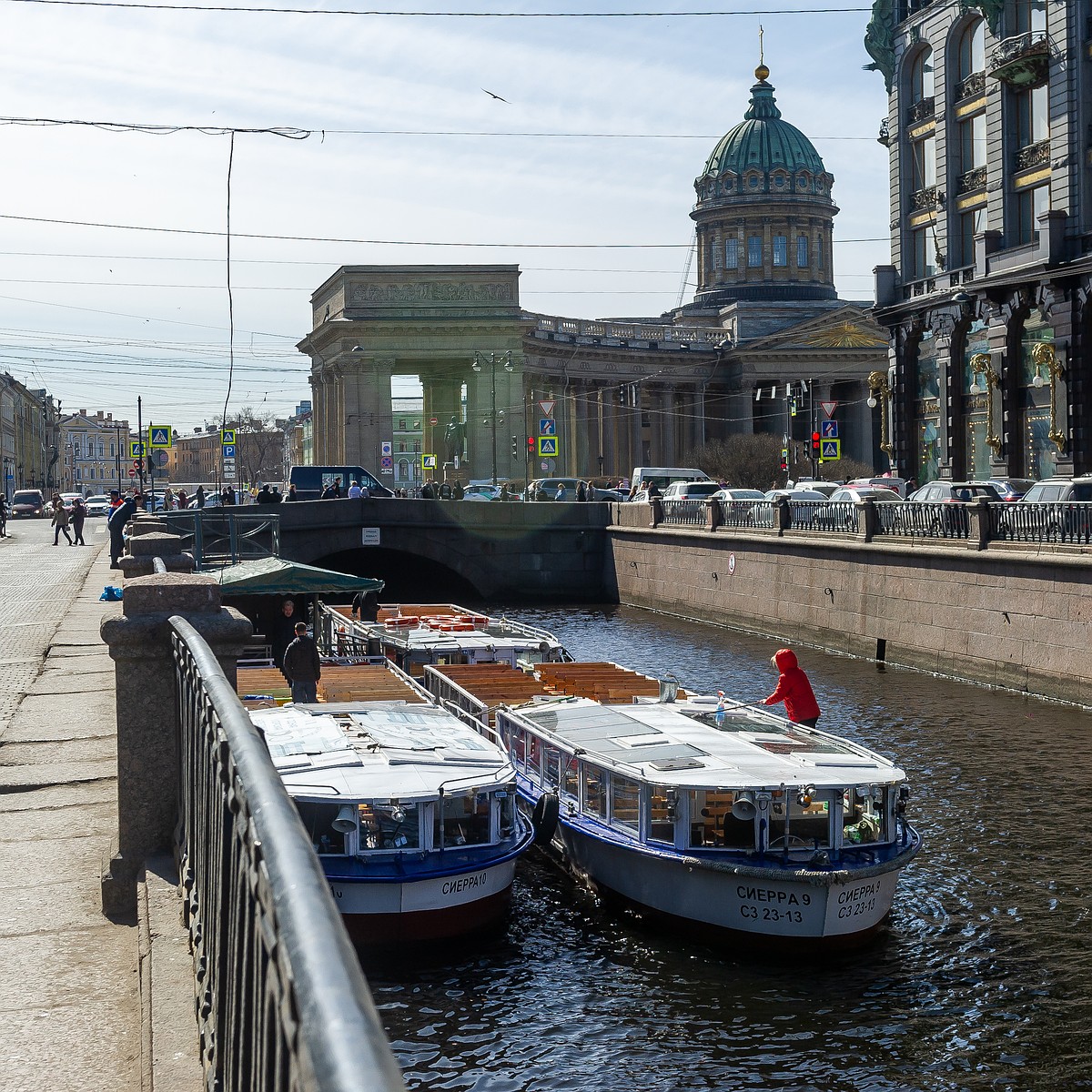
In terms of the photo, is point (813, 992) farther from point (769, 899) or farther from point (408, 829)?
point (408, 829)

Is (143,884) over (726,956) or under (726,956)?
over

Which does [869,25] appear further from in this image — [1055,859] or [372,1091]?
[372,1091]

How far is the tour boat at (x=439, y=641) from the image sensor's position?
28.7 meters

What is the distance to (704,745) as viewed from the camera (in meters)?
17.9

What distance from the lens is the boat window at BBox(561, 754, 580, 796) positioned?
62.4 feet

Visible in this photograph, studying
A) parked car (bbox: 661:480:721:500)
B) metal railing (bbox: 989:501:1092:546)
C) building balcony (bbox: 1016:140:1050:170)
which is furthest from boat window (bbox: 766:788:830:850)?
parked car (bbox: 661:480:721:500)

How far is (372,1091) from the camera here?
2078 mm

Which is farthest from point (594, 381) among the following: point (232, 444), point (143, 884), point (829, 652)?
point (143, 884)

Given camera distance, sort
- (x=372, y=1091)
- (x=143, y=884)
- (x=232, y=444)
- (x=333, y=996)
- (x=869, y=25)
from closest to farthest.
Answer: (x=372, y=1091) < (x=333, y=996) < (x=143, y=884) < (x=869, y=25) < (x=232, y=444)

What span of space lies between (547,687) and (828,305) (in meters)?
116

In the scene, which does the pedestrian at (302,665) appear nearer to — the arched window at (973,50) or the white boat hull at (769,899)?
the white boat hull at (769,899)

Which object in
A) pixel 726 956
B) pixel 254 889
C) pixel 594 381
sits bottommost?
pixel 726 956

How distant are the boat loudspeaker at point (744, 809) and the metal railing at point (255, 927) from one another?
8.94 m

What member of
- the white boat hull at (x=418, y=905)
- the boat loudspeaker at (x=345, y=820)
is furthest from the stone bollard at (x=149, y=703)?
the boat loudspeaker at (x=345, y=820)
